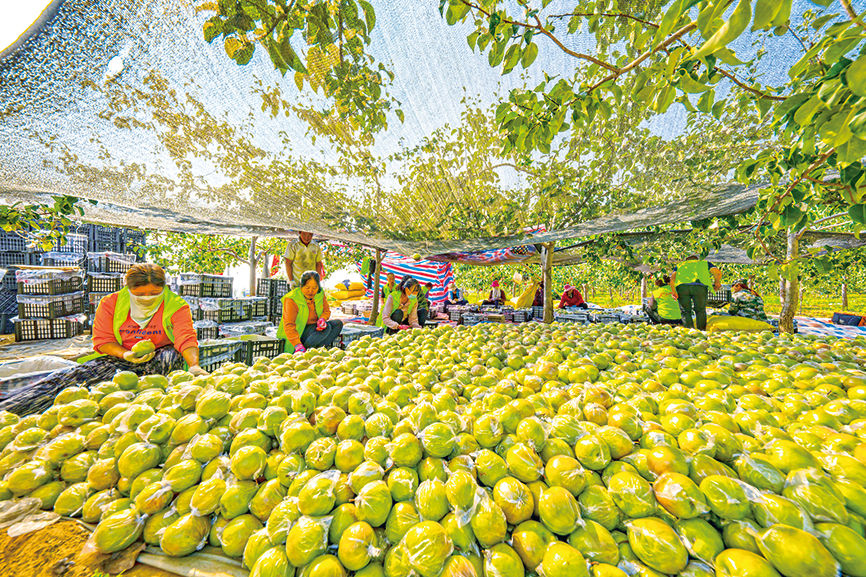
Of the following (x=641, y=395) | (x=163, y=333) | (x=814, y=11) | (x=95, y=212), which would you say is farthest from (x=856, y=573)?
(x=95, y=212)

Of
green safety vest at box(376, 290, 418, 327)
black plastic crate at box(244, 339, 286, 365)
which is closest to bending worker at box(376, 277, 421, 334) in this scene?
green safety vest at box(376, 290, 418, 327)

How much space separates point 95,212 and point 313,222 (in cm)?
375

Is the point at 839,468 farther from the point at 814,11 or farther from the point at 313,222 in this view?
the point at 313,222

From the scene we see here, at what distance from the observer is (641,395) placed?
60.4 inches

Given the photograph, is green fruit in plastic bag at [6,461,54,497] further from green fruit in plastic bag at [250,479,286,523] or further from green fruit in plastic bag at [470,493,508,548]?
green fruit in plastic bag at [470,493,508,548]

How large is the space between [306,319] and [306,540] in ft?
12.4

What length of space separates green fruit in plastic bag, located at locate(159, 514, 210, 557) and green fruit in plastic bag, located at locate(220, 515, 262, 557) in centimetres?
8

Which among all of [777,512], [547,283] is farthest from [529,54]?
[547,283]

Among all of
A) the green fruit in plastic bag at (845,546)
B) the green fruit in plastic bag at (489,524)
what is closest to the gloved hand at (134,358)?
the green fruit in plastic bag at (489,524)

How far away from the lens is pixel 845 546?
77 centimetres

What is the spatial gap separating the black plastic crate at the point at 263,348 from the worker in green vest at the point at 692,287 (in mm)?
7898

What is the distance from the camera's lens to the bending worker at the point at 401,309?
6.53 m

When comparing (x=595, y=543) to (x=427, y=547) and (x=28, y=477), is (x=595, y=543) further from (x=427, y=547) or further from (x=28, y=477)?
(x=28, y=477)

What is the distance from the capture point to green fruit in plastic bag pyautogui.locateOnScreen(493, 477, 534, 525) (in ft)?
3.10
